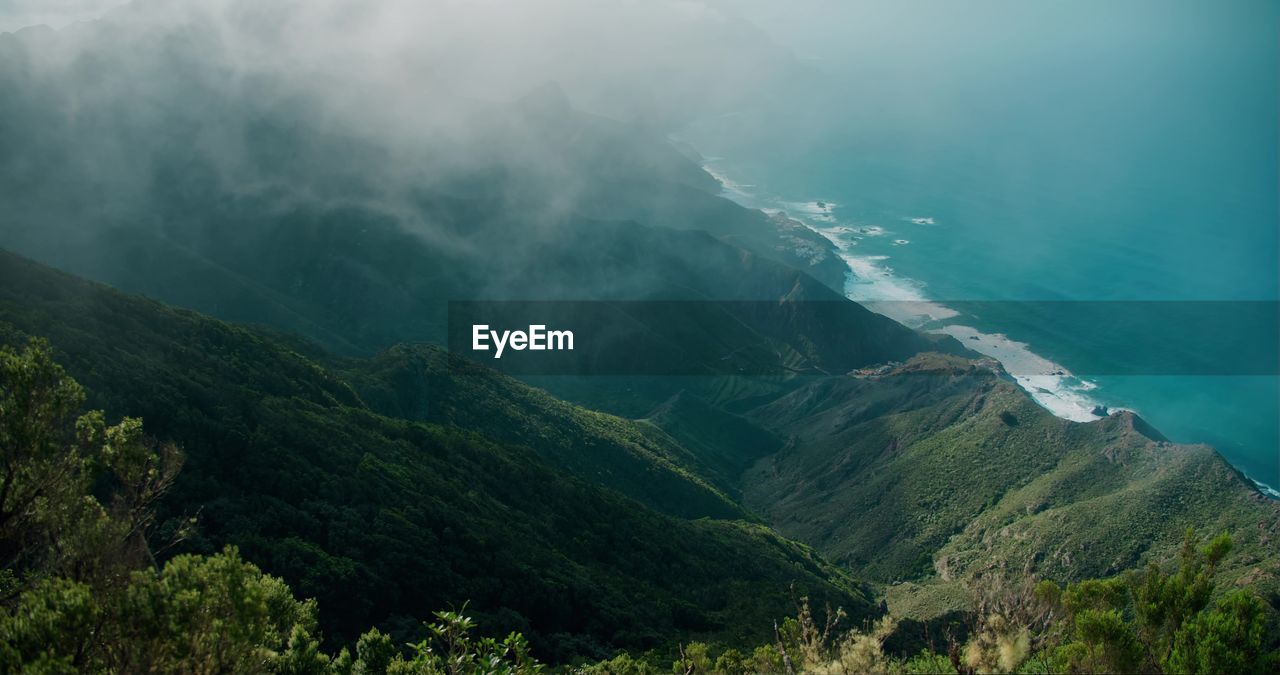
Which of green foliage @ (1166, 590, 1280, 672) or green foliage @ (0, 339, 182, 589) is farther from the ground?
green foliage @ (0, 339, 182, 589)

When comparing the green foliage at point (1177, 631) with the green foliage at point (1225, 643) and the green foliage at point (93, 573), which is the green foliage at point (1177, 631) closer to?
the green foliage at point (1225, 643)

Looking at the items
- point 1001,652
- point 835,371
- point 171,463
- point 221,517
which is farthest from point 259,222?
point 1001,652

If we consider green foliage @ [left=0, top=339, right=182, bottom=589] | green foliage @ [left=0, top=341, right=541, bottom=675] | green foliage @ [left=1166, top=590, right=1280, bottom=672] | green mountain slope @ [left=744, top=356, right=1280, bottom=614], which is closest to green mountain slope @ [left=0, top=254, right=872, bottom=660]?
green mountain slope @ [left=744, top=356, right=1280, bottom=614]

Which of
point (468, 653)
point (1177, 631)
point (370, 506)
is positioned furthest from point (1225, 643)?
point (370, 506)

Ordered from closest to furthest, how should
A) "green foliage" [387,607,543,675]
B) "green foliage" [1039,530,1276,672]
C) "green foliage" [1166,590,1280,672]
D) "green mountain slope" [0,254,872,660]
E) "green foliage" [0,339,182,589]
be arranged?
"green foliage" [0,339,182,589] → "green foliage" [387,607,543,675] → "green foliage" [1039,530,1276,672] → "green foliage" [1166,590,1280,672] → "green mountain slope" [0,254,872,660]

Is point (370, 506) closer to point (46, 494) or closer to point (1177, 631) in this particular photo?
point (46, 494)

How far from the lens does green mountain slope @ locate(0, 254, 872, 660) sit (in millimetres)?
52219

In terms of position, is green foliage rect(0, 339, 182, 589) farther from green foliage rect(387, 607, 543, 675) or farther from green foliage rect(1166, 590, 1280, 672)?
green foliage rect(1166, 590, 1280, 672)

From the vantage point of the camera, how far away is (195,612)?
58.5 ft

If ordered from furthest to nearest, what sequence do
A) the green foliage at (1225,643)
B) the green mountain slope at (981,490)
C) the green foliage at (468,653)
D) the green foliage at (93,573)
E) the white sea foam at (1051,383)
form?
the white sea foam at (1051,383)
the green mountain slope at (981,490)
the green foliage at (1225,643)
the green foliage at (468,653)
the green foliage at (93,573)

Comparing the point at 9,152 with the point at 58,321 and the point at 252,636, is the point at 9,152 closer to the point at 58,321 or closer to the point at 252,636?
the point at 58,321

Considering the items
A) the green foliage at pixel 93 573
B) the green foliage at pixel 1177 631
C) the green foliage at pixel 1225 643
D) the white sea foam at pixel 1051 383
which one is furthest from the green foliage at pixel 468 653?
the white sea foam at pixel 1051 383

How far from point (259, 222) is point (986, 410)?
484ft

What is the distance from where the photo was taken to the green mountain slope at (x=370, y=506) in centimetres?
5222
